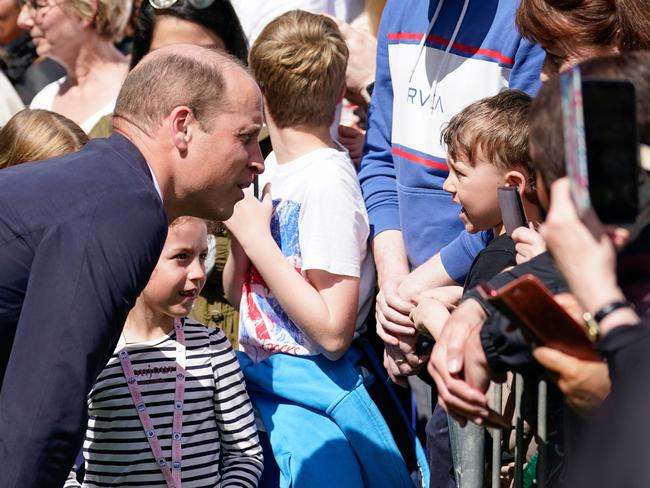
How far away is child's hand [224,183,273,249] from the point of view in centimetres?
407

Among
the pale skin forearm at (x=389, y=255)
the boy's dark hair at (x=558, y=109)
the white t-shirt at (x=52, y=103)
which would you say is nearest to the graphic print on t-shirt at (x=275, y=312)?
the pale skin forearm at (x=389, y=255)

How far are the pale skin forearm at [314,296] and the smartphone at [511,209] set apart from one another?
950 millimetres

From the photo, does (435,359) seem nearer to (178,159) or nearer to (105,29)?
(178,159)

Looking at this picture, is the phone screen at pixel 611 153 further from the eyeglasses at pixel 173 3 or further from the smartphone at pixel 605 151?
the eyeglasses at pixel 173 3

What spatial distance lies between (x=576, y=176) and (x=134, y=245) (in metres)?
1.29

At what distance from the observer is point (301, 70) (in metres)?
Answer: 4.20

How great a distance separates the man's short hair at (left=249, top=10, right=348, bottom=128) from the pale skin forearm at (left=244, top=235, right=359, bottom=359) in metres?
0.52

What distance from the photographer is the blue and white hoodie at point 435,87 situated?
3783 mm

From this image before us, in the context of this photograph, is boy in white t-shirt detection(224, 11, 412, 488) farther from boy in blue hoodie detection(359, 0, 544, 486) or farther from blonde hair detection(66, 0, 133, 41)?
blonde hair detection(66, 0, 133, 41)

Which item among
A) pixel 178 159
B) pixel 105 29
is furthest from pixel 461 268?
pixel 105 29

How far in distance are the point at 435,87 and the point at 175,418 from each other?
140cm

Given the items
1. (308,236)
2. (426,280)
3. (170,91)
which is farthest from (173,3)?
(426,280)

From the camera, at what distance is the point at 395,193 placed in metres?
4.29

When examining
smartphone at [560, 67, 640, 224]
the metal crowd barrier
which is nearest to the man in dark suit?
the metal crowd barrier
